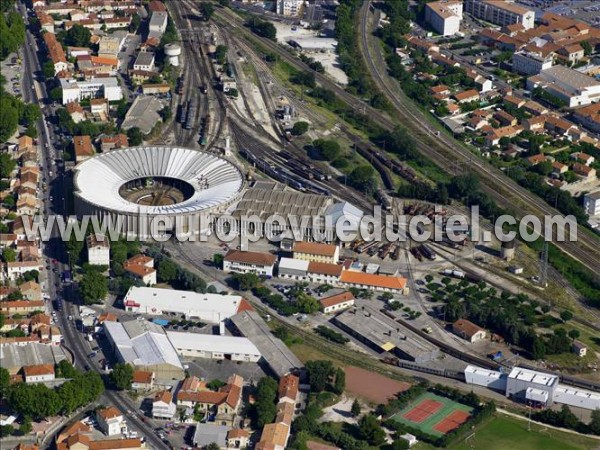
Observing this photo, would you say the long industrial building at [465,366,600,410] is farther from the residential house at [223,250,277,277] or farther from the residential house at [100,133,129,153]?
the residential house at [100,133,129,153]

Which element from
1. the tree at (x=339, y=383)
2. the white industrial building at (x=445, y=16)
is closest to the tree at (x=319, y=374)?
the tree at (x=339, y=383)

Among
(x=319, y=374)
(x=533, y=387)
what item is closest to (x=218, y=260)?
(x=319, y=374)

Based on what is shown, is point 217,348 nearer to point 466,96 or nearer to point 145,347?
point 145,347

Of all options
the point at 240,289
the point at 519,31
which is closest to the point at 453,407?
the point at 240,289

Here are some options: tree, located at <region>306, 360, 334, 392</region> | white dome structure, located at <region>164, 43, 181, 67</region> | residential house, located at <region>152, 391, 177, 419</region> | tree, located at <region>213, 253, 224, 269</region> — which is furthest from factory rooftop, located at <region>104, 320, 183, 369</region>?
white dome structure, located at <region>164, 43, 181, 67</region>

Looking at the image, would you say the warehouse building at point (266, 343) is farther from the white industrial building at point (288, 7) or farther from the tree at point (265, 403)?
the white industrial building at point (288, 7)

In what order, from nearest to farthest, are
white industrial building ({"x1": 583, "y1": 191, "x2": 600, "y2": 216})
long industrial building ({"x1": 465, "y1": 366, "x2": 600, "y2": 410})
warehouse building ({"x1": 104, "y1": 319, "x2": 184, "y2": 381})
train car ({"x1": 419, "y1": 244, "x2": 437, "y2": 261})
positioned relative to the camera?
long industrial building ({"x1": 465, "y1": 366, "x2": 600, "y2": 410}) → warehouse building ({"x1": 104, "y1": 319, "x2": 184, "y2": 381}) → train car ({"x1": 419, "y1": 244, "x2": 437, "y2": 261}) → white industrial building ({"x1": 583, "y1": 191, "x2": 600, "y2": 216})

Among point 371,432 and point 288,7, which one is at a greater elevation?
point 288,7
